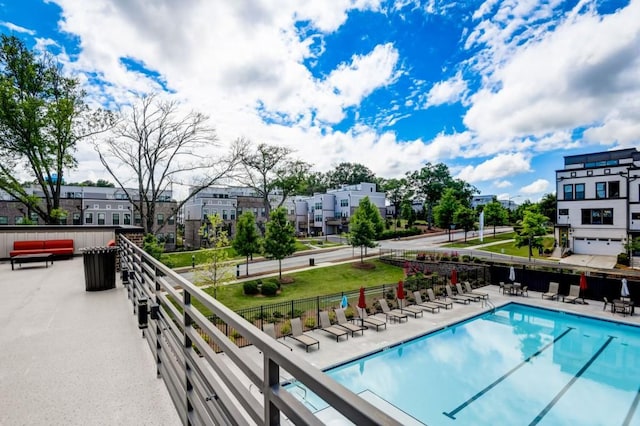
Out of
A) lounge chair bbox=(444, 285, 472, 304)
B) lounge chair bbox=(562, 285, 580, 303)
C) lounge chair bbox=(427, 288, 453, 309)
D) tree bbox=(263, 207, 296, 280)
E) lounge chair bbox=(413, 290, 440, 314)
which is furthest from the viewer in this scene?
tree bbox=(263, 207, 296, 280)

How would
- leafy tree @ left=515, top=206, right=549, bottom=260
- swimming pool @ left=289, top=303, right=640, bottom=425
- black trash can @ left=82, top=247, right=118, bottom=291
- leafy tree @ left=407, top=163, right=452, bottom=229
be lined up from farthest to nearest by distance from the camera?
leafy tree @ left=407, top=163, right=452, bottom=229 → leafy tree @ left=515, top=206, right=549, bottom=260 → swimming pool @ left=289, top=303, right=640, bottom=425 → black trash can @ left=82, top=247, right=118, bottom=291

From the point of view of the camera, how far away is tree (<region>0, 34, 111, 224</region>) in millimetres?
16219

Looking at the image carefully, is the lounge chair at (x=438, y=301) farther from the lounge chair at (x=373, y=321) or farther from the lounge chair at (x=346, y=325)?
the lounge chair at (x=346, y=325)

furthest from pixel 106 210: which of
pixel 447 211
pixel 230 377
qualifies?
pixel 230 377

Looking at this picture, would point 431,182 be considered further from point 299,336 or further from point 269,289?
point 299,336

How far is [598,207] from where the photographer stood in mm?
29047

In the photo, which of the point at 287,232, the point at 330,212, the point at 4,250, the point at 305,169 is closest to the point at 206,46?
the point at 4,250

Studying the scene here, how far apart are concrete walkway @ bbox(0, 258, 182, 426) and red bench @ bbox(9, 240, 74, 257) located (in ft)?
22.7

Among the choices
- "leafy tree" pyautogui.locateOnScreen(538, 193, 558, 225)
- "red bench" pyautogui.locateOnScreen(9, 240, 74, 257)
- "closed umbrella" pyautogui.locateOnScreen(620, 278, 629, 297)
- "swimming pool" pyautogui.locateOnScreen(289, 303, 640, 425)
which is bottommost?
"swimming pool" pyautogui.locateOnScreen(289, 303, 640, 425)

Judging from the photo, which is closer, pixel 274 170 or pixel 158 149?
pixel 158 149

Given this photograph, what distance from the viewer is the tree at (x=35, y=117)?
16219mm


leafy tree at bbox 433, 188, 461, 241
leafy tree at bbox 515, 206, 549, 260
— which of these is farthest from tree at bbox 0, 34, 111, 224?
leafy tree at bbox 433, 188, 461, 241

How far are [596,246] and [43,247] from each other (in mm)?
40954

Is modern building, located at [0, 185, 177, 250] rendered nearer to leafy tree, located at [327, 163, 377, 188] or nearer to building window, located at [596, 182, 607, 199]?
building window, located at [596, 182, 607, 199]
